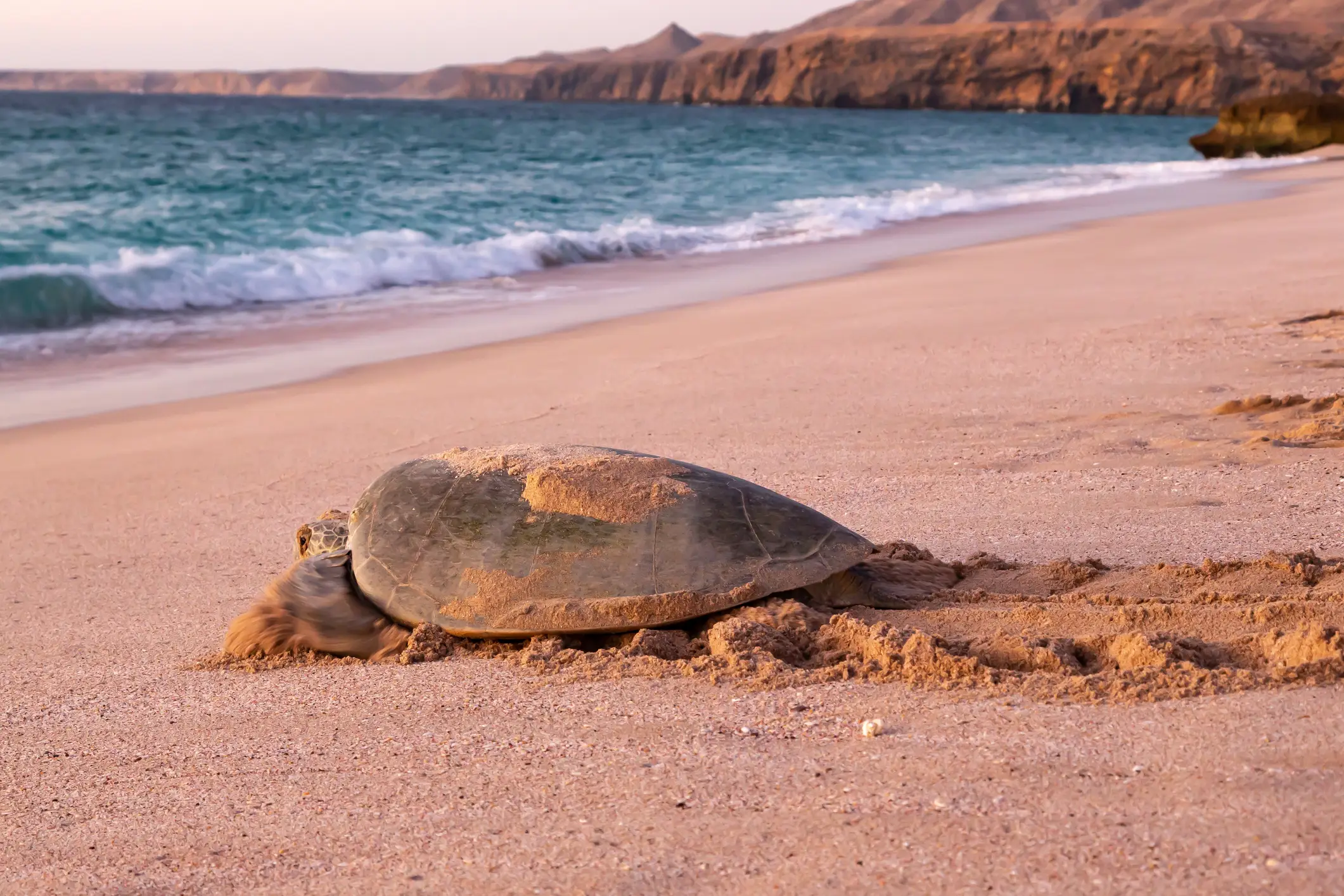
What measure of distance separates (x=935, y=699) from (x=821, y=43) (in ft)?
459

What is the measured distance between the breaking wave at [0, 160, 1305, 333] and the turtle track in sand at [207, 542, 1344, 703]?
8783 mm

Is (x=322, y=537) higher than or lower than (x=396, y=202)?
lower

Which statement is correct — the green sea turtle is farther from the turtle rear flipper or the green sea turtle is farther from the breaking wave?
the breaking wave

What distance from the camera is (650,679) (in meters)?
3.02

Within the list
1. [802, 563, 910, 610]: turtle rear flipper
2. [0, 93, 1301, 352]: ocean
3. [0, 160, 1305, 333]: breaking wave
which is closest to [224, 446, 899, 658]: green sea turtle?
[802, 563, 910, 610]: turtle rear flipper

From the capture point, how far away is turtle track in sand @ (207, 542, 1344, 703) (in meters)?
2.76

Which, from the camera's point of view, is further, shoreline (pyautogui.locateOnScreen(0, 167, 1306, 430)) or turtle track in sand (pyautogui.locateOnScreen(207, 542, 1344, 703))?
shoreline (pyautogui.locateOnScreen(0, 167, 1306, 430))

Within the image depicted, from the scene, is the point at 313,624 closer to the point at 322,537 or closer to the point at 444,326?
the point at 322,537

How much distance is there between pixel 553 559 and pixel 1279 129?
39.7 metres

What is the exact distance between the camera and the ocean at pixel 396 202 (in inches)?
454

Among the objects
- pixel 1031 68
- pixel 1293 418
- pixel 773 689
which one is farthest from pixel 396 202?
pixel 1031 68

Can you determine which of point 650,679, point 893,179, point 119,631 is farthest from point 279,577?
point 893,179

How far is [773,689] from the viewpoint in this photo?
2.90 meters

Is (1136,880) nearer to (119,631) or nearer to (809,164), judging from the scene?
(119,631)
